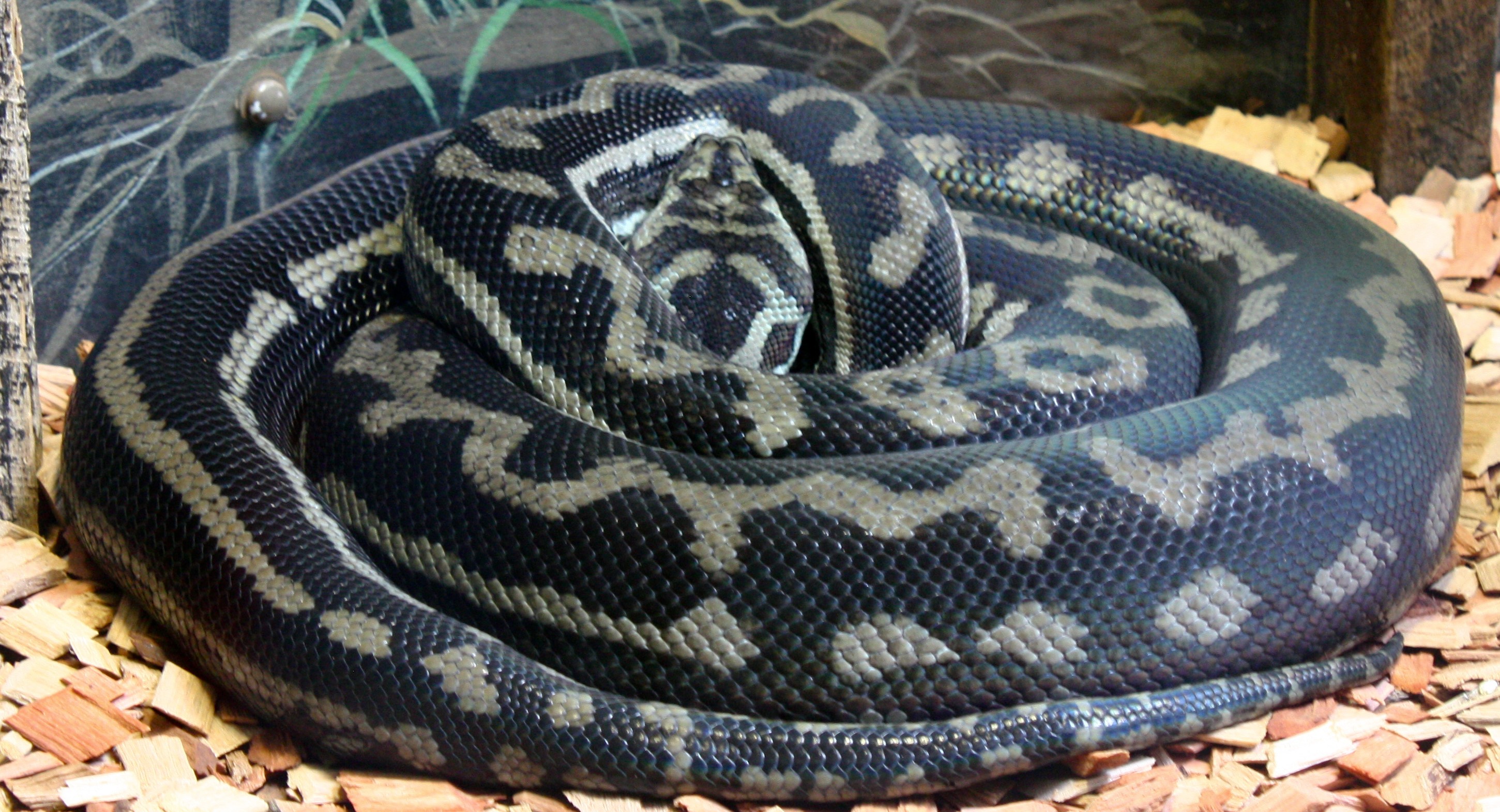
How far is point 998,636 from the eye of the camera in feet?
8.25

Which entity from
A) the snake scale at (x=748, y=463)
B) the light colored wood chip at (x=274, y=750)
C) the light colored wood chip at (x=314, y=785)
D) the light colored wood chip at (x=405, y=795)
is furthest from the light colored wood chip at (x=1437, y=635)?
the light colored wood chip at (x=274, y=750)

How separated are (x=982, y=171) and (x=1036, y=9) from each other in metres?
0.88

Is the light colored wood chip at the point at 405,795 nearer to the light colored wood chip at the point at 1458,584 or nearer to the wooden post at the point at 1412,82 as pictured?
the light colored wood chip at the point at 1458,584

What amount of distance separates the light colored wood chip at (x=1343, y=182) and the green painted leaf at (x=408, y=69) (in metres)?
3.62

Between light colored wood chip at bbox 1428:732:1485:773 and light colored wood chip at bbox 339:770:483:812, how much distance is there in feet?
5.88

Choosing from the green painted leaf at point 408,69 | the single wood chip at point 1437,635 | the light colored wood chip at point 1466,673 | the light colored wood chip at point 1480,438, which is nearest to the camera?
the light colored wood chip at point 1466,673

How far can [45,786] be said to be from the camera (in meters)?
2.46

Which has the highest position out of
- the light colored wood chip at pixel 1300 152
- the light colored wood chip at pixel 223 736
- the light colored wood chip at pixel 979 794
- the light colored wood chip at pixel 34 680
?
the light colored wood chip at pixel 1300 152

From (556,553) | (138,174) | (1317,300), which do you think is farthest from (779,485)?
(138,174)

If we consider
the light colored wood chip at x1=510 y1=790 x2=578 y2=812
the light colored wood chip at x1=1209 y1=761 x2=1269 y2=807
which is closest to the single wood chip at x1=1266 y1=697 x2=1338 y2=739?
the light colored wood chip at x1=1209 y1=761 x2=1269 y2=807

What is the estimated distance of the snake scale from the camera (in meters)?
2.51

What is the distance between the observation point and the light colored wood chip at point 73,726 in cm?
257

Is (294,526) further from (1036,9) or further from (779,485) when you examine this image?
(1036,9)

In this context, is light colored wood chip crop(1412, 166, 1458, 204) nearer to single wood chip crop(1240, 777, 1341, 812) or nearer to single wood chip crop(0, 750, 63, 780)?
single wood chip crop(1240, 777, 1341, 812)
